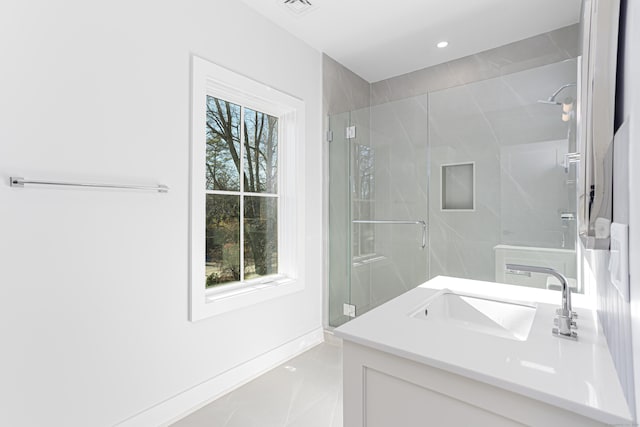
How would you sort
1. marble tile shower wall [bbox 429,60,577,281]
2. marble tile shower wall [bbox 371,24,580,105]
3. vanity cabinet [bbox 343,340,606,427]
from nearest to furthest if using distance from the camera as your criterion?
1. vanity cabinet [bbox 343,340,606,427]
2. marble tile shower wall [bbox 429,60,577,281]
3. marble tile shower wall [bbox 371,24,580,105]

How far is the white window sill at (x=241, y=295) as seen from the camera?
1.90m

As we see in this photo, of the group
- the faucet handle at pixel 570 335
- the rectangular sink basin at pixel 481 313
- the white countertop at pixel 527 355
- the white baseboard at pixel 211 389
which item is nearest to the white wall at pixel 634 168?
the white countertop at pixel 527 355

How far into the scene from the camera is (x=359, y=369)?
102 cm

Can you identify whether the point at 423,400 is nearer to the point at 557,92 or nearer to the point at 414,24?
the point at 557,92

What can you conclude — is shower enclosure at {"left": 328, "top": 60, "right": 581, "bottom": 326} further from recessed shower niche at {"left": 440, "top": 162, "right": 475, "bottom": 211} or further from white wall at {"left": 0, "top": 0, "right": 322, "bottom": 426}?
white wall at {"left": 0, "top": 0, "right": 322, "bottom": 426}

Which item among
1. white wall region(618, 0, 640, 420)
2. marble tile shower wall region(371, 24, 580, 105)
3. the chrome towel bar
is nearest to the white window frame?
the chrome towel bar

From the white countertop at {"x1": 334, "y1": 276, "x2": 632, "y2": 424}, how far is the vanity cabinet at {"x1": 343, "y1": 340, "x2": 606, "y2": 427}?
4 centimetres

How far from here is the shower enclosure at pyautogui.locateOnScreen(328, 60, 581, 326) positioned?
2.00 meters

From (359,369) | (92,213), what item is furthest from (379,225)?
(92,213)

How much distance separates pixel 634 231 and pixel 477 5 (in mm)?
2280

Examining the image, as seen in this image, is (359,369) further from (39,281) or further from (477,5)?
(477,5)

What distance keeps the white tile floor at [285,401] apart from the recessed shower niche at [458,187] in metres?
1.46

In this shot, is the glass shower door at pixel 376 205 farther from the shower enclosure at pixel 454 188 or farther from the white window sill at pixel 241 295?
the white window sill at pixel 241 295

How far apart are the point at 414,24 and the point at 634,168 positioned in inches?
90.9
